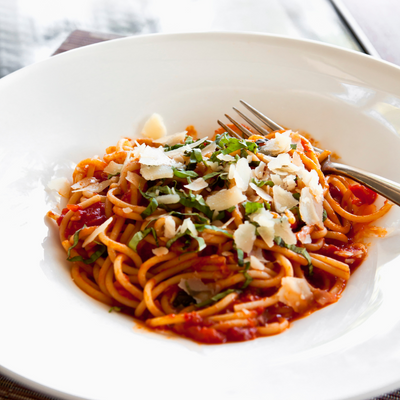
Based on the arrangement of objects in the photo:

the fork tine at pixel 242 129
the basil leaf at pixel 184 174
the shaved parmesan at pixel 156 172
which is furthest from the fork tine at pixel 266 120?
the shaved parmesan at pixel 156 172

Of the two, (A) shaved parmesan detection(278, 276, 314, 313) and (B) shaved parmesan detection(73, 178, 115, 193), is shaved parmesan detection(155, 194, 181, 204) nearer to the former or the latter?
(B) shaved parmesan detection(73, 178, 115, 193)

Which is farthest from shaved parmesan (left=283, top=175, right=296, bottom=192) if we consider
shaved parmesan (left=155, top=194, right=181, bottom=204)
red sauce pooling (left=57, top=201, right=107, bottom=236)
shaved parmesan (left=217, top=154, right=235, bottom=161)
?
red sauce pooling (left=57, top=201, right=107, bottom=236)

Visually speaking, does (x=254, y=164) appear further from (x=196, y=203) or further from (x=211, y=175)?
(x=196, y=203)

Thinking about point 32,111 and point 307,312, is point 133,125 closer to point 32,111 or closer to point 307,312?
point 32,111

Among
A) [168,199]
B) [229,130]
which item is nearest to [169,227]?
[168,199]

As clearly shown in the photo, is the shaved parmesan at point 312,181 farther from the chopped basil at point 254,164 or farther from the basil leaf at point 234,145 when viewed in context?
the basil leaf at point 234,145

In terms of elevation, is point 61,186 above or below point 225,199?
below
